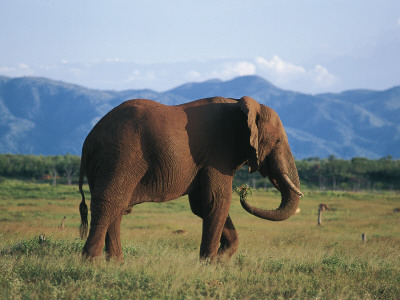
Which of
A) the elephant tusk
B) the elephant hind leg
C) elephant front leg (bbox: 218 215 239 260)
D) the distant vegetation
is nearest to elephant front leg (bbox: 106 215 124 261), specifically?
the elephant hind leg

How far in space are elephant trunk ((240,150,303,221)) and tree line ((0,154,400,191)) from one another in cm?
8879

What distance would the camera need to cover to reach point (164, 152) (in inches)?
349

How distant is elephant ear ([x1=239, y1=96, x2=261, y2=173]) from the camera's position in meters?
9.00

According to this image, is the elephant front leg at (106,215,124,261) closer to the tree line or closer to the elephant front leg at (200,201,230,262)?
the elephant front leg at (200,201,230,262)

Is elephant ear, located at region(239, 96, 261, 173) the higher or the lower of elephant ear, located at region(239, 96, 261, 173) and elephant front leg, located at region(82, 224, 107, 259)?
the higher

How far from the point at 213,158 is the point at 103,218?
214 cm

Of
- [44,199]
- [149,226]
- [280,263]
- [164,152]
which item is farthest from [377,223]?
[44,199]

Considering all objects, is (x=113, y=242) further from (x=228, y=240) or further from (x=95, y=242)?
(x=228, y=240)

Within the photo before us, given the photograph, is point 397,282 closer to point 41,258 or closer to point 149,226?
point 41,258

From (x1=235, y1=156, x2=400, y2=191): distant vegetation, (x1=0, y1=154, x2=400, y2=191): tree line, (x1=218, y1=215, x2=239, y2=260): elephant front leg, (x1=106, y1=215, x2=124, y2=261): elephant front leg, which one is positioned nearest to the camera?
(x1=106, y1=215, x2=124, y2=261): elephant front leg

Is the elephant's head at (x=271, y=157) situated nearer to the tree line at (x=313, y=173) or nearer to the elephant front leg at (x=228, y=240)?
the elephant front leg at (x=228, y=240)

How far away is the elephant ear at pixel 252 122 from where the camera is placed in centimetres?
900

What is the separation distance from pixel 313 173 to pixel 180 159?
346ft

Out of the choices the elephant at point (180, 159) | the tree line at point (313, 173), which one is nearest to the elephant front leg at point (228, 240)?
the elephant at point (180, 159)
